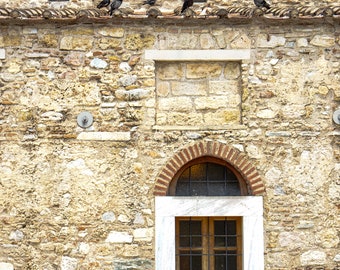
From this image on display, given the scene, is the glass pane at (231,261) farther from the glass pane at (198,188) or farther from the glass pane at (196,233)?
the glass pane at (198,188)

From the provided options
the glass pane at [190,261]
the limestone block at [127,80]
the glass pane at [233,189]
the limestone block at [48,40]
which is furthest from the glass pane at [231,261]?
the limestone block at [48,40]

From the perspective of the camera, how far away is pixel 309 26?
723 cm

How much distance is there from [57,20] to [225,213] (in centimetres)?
312

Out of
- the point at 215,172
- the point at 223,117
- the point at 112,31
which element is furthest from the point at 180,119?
the point at 112,31

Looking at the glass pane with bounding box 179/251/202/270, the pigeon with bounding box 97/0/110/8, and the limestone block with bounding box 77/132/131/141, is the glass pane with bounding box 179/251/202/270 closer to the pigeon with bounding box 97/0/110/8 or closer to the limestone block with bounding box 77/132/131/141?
the limestone block with bounding box 77/132/131/141

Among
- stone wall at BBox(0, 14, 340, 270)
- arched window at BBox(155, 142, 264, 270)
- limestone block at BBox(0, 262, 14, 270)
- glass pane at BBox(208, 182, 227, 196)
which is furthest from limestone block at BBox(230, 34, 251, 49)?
limestone block at BBox(0, 262, 14, 270)

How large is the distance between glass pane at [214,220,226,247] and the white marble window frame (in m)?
0.22

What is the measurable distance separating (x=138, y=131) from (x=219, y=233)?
1618 millimetres

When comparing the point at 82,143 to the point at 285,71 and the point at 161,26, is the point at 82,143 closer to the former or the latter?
the point at 161,26

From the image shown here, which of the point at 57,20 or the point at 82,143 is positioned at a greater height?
the point at 57,20

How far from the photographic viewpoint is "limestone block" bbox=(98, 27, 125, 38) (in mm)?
7227

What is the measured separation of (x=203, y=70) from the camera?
7.34 meters

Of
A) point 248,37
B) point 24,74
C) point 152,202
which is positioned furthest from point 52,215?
point 248,37

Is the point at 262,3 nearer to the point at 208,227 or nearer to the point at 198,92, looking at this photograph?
the point at 198,92
